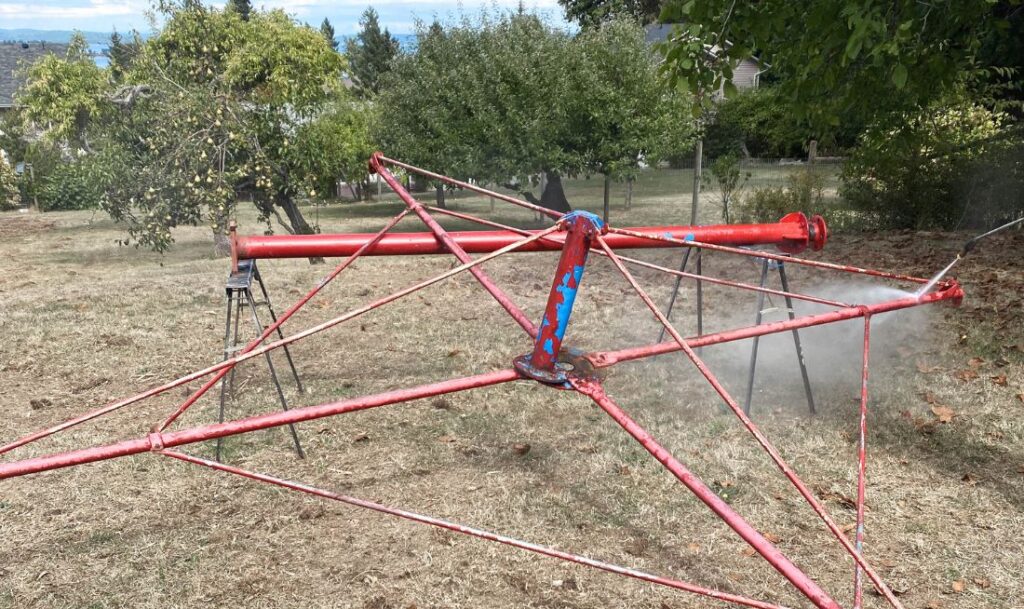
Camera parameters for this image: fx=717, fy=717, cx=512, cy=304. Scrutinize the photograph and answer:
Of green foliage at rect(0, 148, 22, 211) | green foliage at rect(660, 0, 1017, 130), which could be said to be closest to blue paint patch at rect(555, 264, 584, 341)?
green foliage at rect(660, 0, 1017, 130)

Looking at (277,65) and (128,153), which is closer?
(128,153)

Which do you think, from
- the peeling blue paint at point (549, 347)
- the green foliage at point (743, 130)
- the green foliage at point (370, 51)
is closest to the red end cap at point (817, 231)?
the peeling blue paint at point (549, 347)

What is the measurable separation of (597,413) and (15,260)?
12786mm

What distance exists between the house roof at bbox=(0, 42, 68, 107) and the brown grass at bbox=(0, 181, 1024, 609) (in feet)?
103

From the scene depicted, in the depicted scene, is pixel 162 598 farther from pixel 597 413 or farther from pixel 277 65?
pixel 277 65

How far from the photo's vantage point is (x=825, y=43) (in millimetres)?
6484

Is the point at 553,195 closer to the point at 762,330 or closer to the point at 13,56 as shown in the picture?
the point at 762,330

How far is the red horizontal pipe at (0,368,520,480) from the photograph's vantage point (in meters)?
2.03

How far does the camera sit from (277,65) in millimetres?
11938

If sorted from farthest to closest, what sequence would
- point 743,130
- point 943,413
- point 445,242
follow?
point 743,130 < point 943,413 < point 445,242

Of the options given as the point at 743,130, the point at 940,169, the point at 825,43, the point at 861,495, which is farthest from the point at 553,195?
the point at 743,130

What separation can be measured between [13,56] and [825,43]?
4339 centimetres

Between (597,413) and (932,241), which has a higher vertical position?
(932,241)

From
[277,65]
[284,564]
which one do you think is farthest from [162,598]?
[277,65]
